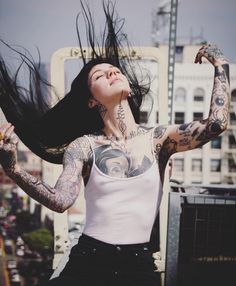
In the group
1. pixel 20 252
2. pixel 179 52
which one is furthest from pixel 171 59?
pixel 179 52

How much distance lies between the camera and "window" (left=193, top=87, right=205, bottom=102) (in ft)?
133

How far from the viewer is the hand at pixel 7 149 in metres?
1.50

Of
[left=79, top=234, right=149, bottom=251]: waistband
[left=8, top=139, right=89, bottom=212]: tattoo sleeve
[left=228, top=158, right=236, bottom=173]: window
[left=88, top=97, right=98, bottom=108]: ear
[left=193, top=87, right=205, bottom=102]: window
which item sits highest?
[left=88, top=97, right=98, bottom=108]: ear

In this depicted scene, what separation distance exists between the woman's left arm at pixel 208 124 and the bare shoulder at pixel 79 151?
0.31 metres

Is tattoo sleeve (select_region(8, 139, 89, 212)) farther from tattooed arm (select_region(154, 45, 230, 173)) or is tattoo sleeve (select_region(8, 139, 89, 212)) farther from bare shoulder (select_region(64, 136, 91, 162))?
tattooed arm (select_region(154, 45, 230, 173))

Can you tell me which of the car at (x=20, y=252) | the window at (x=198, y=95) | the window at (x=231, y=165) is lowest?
the car at (x=20, y=252)

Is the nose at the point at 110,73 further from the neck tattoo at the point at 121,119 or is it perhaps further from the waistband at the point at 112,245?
the waistband at the point at 112,245

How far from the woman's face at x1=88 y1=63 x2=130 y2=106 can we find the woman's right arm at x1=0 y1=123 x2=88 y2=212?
25 centimetres

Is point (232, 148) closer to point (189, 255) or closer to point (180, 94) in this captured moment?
point (180, 94)

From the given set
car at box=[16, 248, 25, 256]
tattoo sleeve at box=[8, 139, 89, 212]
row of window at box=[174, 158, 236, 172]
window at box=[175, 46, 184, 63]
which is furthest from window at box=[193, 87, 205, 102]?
tattoo sleeve at box=[8, 139, 89, 212]

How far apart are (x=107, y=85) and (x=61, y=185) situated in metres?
0.47

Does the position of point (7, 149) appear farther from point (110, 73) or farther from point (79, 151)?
point (110, 73)

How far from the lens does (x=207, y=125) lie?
170 centimetres

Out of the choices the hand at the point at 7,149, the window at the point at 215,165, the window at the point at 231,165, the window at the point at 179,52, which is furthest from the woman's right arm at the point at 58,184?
the window at the point at 231,165
